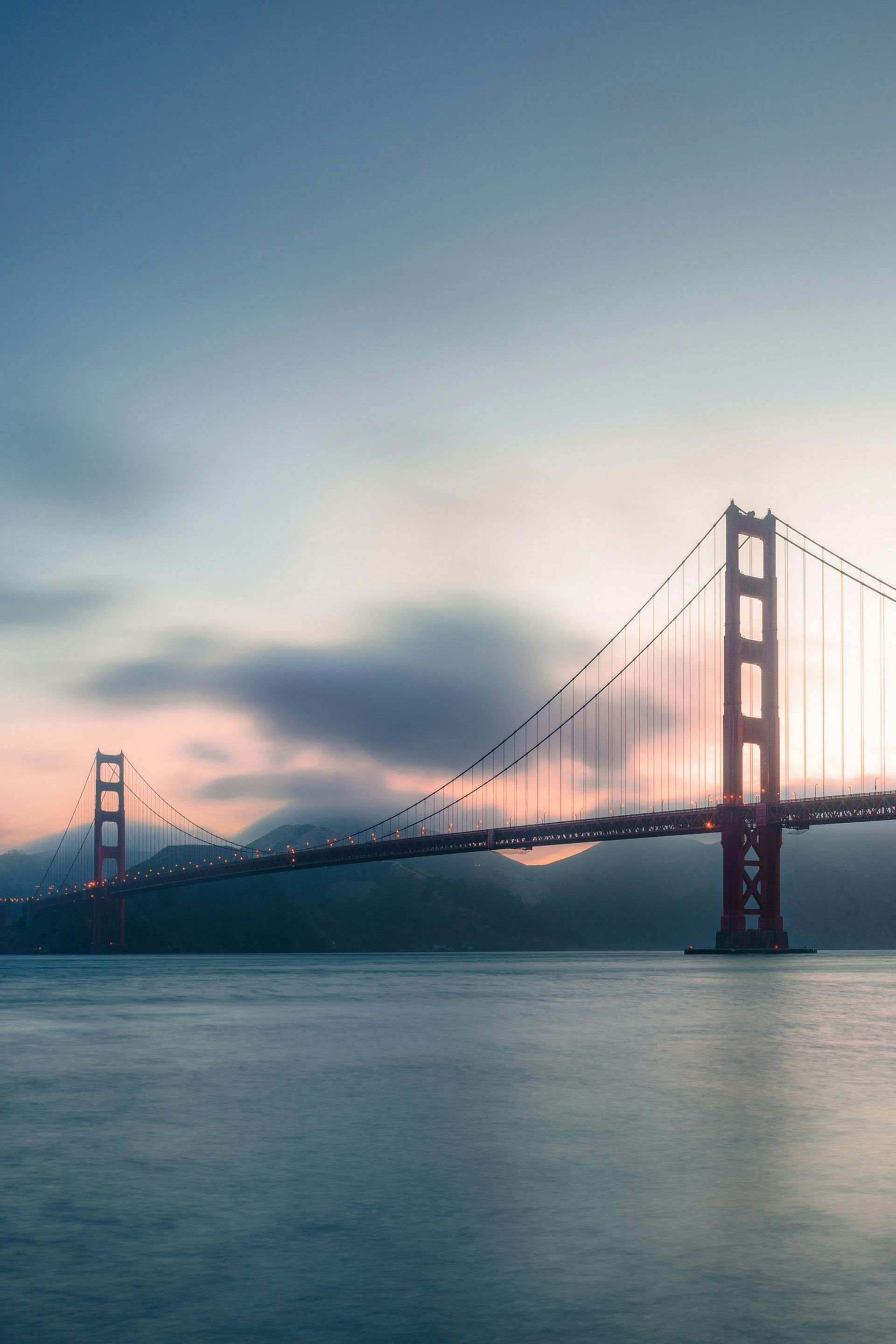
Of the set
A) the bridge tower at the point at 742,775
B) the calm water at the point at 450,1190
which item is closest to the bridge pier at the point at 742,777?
the bridge tower at the point at 742,775

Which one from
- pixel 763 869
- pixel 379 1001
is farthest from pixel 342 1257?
pixel 763 869

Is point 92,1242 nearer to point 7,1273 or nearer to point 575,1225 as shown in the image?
point 7,1273

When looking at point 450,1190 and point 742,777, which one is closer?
point 450,1190

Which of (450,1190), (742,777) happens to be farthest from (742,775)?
(450,1190)

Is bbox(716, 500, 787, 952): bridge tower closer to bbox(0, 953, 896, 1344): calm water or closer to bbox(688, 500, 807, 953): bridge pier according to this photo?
bbox(688, 500, 807, 953): bridge pier

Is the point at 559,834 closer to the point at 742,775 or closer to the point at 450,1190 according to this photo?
the point at 742,775
